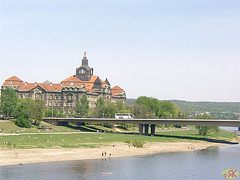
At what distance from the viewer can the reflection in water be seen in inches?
3211

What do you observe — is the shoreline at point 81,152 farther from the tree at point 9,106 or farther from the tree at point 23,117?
the tree at point 9,106

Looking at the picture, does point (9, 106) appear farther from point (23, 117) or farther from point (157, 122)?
point (157, 122)

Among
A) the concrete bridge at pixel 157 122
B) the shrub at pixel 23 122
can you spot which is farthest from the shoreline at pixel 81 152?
the shrub at pixel 23 122

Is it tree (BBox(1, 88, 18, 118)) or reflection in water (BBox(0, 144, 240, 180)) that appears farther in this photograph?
tree (BBox(1, 88, 18, 118))

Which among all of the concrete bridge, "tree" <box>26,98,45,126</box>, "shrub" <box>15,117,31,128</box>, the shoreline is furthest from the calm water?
"tree" <box>26,98,45,126</box>

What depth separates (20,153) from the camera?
100 metres

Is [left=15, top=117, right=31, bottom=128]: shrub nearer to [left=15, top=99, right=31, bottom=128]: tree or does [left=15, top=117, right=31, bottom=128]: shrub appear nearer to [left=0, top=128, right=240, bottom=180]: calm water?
[left=15, top=99, right=31, bottom=128]: tree

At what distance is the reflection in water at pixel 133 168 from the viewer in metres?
81.6

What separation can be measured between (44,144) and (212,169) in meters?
45.8

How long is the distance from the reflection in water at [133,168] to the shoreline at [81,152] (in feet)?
12.5

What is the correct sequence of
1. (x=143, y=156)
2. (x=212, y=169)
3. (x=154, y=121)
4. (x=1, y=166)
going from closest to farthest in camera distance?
1. (x=1, y=166)
2. (x=212, y=169)
3. (x=143, y=156)
4. (x=154, y=121)

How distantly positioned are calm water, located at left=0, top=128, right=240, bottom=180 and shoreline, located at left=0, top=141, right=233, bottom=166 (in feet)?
12.9

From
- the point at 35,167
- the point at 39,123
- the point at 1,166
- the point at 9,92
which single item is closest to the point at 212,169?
the point at 35,167

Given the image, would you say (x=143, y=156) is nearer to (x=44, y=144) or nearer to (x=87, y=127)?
(x=44, y=144)
